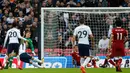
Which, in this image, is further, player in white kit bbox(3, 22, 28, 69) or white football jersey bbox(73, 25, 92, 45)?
player in white kit bbox(3, 22, 28, 69)

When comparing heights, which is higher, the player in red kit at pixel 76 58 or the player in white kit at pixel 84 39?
the player in white kit at pixel 84 39

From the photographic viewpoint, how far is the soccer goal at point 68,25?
2448 centimetres

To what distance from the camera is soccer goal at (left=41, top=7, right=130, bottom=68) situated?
24484 mm

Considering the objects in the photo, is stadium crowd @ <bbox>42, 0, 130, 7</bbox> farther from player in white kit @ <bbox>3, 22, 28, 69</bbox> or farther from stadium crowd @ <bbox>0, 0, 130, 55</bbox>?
player in white kit @ <bbox>3, 22, 28, 69</bbox>

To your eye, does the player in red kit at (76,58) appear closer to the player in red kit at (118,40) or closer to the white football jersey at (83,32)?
the player in red kit at (118,40)

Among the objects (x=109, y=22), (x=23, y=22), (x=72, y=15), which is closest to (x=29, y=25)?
(x=23, y=22)

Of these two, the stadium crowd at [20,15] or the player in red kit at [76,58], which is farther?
the stadium crowd at [20,15]

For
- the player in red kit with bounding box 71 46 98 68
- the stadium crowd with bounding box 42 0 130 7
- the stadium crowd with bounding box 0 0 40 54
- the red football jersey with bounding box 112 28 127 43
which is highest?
the red football jersey with bounding box 112 28 127 43

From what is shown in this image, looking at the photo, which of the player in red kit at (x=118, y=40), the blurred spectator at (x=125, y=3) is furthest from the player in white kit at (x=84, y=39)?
the blurred spectator at (x=125, y=3)

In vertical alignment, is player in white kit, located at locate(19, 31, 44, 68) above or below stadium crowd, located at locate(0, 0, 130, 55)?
below

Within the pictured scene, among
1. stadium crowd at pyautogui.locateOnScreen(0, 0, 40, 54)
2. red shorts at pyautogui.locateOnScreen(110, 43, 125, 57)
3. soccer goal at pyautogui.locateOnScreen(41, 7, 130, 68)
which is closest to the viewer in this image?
red shorts at pyautogui.locateOnScreen(110, 43, 125, 57)

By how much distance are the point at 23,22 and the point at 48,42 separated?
361cm

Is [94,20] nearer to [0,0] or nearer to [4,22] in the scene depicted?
[4,22]

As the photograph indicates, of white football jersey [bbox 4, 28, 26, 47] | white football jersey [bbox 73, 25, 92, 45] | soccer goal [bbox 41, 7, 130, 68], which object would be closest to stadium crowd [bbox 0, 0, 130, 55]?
soccer goal [bbox 41, 7, 130, 68]
